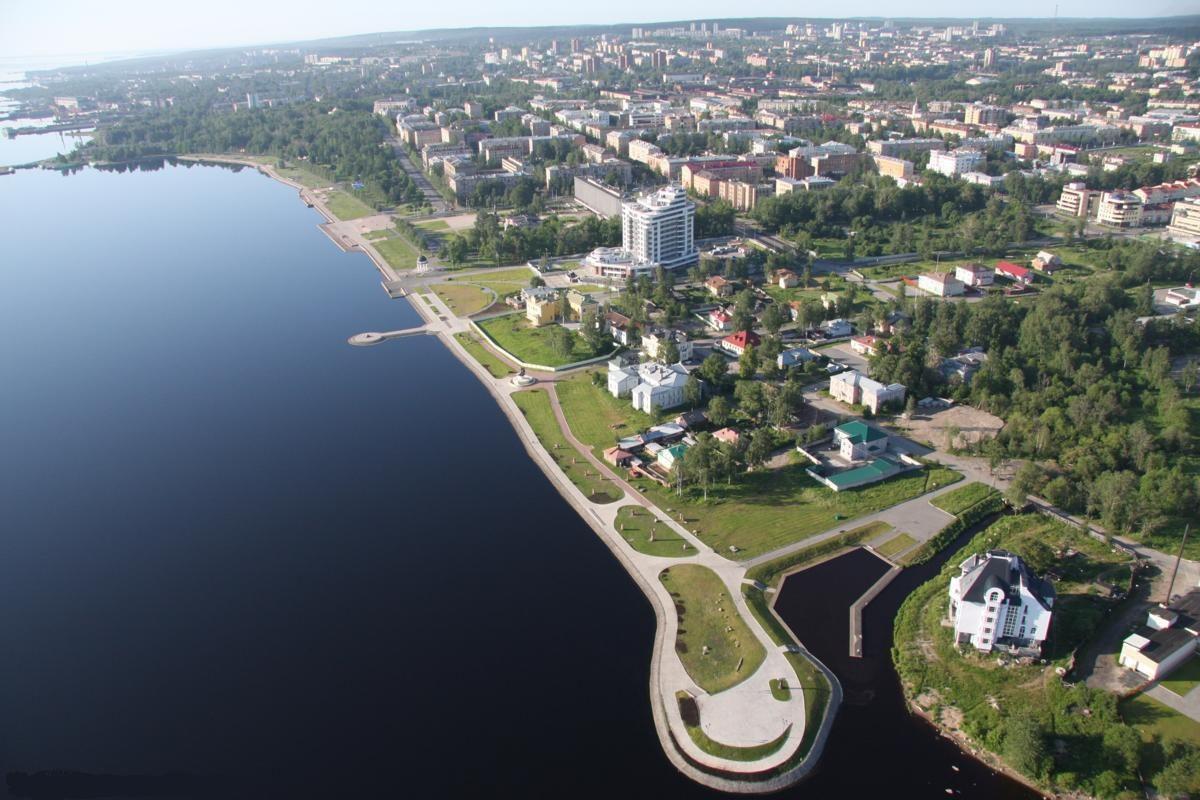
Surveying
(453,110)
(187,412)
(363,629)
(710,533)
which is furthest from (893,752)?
(453,110)

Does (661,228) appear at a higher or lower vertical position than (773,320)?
higher

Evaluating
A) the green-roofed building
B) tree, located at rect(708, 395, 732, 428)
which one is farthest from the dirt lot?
tree, located at rect(708, 395, 732, 428)

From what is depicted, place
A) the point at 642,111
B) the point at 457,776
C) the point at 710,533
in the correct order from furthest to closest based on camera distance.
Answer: the point at 642,111, the point at 710,533, the point at 457,776

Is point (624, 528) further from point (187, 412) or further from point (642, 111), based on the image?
point (642, 111)

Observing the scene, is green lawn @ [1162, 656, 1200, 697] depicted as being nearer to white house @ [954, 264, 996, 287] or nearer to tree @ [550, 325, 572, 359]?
tree @ [550, 325, 572, 359]

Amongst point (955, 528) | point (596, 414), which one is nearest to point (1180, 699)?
point (955, 528)

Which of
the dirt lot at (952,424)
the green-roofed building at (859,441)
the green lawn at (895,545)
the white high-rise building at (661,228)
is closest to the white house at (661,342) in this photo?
the green-roofed building at (859,441)

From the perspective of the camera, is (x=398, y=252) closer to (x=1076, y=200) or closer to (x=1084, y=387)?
(x=1084, y=387)
